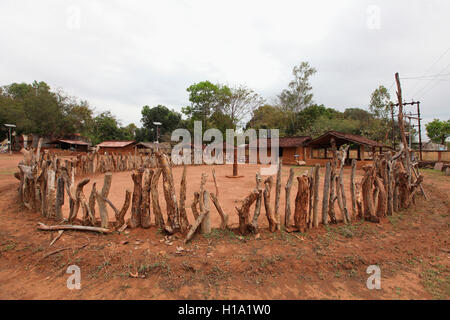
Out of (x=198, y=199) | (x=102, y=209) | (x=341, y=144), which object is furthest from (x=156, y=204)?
(x=341, y=144)

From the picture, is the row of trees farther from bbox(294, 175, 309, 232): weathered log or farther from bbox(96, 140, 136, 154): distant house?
bbox(294, 175, 309, 232): weathered log

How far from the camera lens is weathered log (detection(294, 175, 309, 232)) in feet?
12.8

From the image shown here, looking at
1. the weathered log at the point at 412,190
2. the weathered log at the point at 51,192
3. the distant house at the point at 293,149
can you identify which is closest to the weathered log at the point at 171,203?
the weathered log at the point at 51,192

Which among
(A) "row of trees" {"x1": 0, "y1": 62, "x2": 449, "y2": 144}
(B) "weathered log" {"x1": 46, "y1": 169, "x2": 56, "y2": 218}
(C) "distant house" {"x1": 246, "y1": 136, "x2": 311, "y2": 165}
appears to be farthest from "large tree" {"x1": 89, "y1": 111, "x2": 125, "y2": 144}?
(B) "weathered log" {"x1": 46, "y1": 169, "x2": 56, "y2": 218}

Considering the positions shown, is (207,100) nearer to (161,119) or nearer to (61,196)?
(161,119)

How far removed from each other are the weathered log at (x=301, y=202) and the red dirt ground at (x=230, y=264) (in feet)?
0.65

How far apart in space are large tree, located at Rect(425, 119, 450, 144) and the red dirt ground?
39.9 m

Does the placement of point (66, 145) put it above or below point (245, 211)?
above

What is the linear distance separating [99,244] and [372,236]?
4.84m

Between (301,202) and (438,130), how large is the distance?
143 feet

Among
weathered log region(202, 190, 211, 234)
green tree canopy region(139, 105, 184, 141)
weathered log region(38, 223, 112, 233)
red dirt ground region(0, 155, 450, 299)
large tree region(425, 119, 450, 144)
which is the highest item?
green tree canopy region(139, 105, 184, 141)

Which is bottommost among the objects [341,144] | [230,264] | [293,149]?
[230,264]

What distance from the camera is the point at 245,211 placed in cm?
373

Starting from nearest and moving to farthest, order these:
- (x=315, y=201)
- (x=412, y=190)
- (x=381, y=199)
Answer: (x=315, y=201) < (x=381, y=199) < (x=412, y=190)
